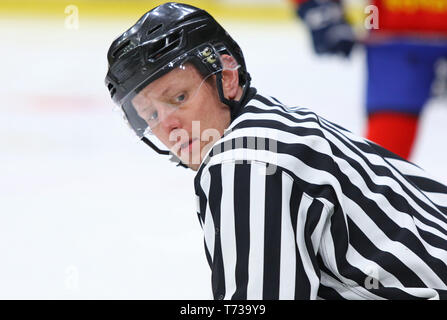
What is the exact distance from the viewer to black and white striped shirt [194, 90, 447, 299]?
3.23ft

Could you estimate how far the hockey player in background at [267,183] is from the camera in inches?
38.9

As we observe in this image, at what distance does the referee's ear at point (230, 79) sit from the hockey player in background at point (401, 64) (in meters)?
1.52

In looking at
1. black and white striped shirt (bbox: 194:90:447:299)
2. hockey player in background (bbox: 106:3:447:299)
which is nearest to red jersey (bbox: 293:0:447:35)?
hockey player in background (bbox: 106:3:447:299)

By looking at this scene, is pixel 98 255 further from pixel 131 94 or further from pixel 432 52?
pixel 432 52

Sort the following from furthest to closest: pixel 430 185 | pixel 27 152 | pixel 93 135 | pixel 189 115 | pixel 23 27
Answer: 1. pixel 23 27
2. pixel 93 135
3. pixel 27 152
4. pixel 430 185
5. pixel 189 115

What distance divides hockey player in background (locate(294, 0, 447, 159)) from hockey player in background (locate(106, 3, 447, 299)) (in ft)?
4.59

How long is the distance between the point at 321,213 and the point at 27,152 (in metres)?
2.60

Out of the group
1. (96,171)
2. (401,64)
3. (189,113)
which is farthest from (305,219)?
(96,171)

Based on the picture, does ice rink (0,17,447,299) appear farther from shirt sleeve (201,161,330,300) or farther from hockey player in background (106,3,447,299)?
shirt sleeve (201,161,330,300)

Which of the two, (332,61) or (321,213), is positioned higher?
(332,61)

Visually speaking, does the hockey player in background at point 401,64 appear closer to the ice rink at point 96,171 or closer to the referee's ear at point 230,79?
the ice rink at point 96,171

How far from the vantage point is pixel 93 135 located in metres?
3.70

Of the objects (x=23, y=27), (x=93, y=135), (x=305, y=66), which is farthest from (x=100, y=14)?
(x=93, y=135)

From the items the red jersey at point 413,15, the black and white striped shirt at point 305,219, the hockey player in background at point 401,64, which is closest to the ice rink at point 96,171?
the hockey player in background at point 401,64
